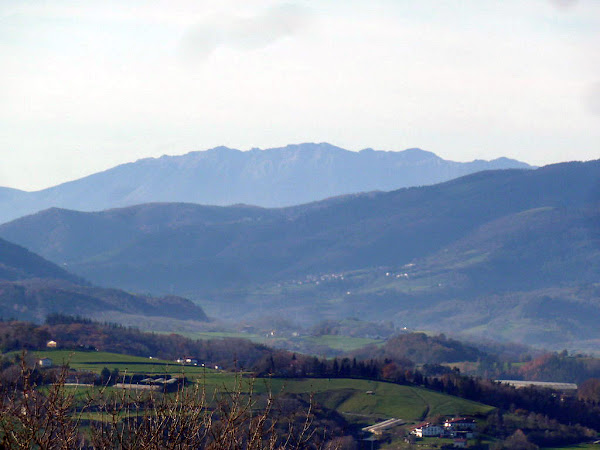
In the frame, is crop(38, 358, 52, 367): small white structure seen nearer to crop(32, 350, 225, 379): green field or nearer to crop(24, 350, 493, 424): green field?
crop(32, 350, 225, 379): green field

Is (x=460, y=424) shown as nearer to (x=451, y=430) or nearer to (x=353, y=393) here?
(x=451, y=430)

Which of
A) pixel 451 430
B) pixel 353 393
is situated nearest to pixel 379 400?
pixel 353 393

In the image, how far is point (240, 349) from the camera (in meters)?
146

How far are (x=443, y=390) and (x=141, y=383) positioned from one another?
31.2 meters

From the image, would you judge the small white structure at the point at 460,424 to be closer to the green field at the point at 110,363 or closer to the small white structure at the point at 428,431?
the small white structure at the point at 428,431

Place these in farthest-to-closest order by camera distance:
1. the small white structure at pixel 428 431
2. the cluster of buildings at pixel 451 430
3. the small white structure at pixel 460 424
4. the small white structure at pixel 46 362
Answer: the small white structure at pixel 46 362 → the small white structure at pixel 460 424 → the small white structure at pixel 428 431 → the cluster of buildings at pixel 451 430

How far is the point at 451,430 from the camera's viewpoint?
83.1 m

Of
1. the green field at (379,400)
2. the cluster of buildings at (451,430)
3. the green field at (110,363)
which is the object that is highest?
the green field at (110,363)

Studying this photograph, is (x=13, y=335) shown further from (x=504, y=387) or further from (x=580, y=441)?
(x=580, y=441)

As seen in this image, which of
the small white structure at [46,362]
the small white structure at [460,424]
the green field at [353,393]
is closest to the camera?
the small white structure at [460,424]

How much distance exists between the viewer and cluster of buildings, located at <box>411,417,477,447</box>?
267ft

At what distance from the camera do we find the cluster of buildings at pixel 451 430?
8125cm

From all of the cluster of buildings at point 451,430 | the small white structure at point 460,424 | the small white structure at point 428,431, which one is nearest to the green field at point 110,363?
the small white structure at point 428,431

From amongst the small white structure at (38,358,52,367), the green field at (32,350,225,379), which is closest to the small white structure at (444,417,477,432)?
the green field at (32,350,225,379)
